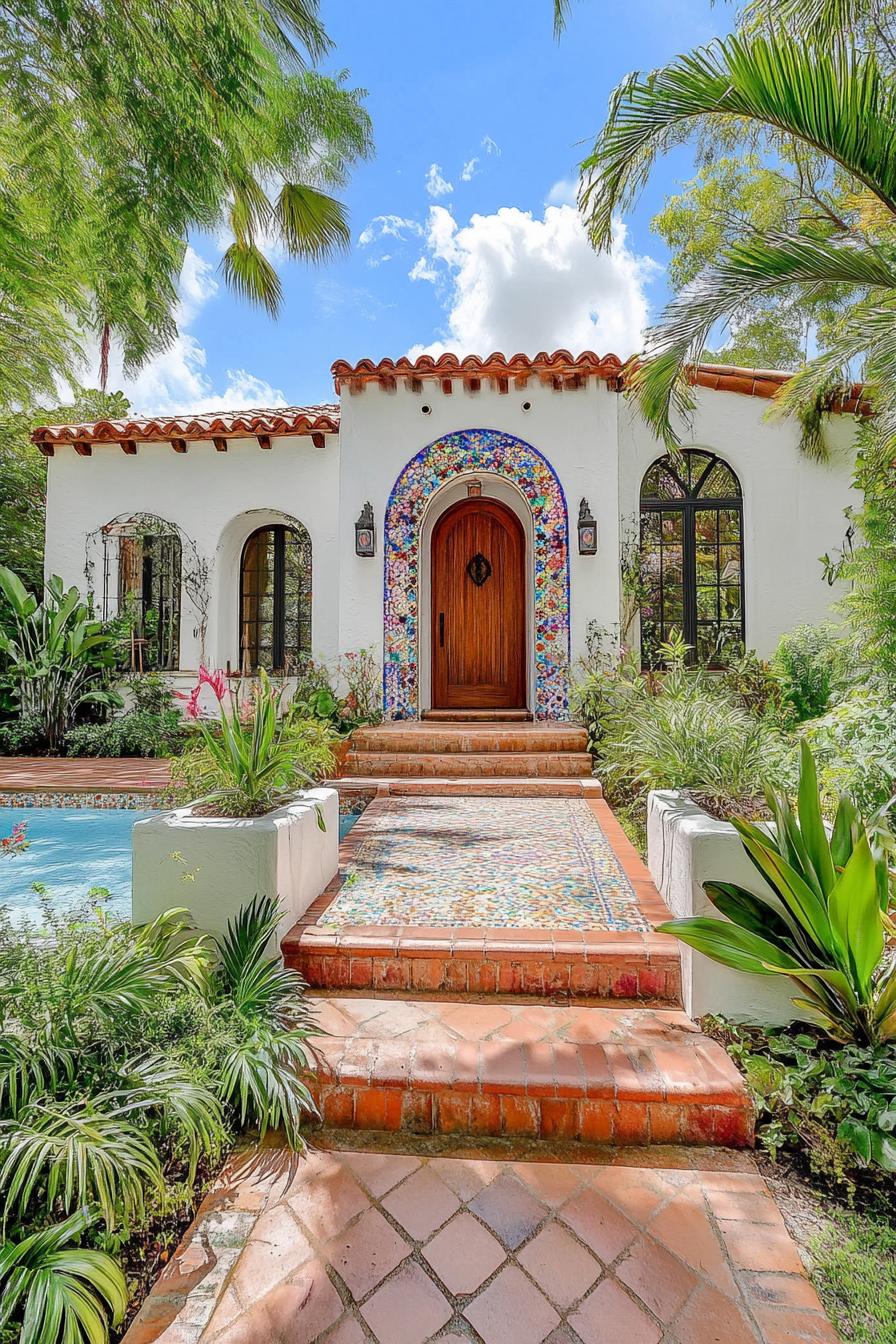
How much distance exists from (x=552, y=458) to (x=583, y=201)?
3.42m

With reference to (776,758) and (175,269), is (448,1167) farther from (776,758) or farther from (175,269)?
(175,269)

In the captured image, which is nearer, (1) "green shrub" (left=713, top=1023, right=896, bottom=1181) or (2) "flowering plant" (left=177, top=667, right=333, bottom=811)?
(1) "green shrub" (left=713, top=1023, right=896, bottom=1181)

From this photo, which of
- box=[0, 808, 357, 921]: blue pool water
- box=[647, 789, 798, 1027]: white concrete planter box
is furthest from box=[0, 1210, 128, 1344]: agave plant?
box=[0, 808, 357, 921]: blue pool water

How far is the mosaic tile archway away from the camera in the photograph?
26.5 ft

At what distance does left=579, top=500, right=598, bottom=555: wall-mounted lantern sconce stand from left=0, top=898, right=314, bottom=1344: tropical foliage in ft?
20.5

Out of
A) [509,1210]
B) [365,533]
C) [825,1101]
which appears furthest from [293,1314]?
[365,533]

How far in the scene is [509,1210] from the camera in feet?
6.61

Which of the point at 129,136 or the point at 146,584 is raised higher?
the point at 129,136

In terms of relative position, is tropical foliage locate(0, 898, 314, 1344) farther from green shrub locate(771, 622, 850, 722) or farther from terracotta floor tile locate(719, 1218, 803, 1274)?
green shrub locate(771, 622, 850, 722)

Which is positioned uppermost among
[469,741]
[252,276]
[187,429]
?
[252,276]

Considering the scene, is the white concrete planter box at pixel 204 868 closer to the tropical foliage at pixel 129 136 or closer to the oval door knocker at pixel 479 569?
the tropical foliage at pixel 129 136

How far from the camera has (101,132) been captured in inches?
127

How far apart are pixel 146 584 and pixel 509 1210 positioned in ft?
34.4

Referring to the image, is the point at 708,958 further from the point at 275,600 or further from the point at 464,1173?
the point at 275,600
